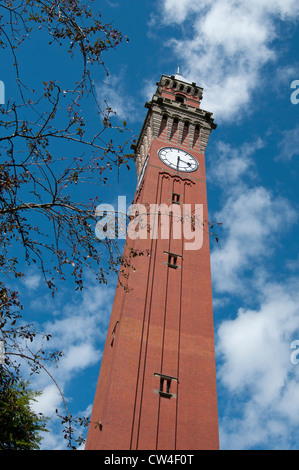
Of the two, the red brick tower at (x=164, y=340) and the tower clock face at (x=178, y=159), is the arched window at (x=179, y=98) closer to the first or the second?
the tower clock face at (x=178, y=159)

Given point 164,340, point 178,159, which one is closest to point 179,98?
point 178,159

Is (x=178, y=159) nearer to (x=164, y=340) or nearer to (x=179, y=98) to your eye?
(x=179, y=98)

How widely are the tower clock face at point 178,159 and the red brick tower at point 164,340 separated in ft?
0.33

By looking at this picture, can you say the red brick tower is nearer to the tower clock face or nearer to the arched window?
the tower clock face

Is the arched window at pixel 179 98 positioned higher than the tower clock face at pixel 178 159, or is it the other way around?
the arched window at pixel 179 98

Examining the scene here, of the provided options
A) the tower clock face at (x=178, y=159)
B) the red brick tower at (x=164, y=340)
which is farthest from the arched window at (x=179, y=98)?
the red brick tower at (x=164, y=340)

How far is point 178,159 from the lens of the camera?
33.6 meters

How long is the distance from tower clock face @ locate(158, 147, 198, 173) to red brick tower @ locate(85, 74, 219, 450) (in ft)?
0.33

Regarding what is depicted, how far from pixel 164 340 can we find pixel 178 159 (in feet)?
53.0

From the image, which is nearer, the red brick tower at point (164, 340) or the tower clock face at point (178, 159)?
the red brick tower at point (164, 340)

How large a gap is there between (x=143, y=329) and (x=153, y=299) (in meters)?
2.09

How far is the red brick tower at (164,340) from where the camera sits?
18219mm
